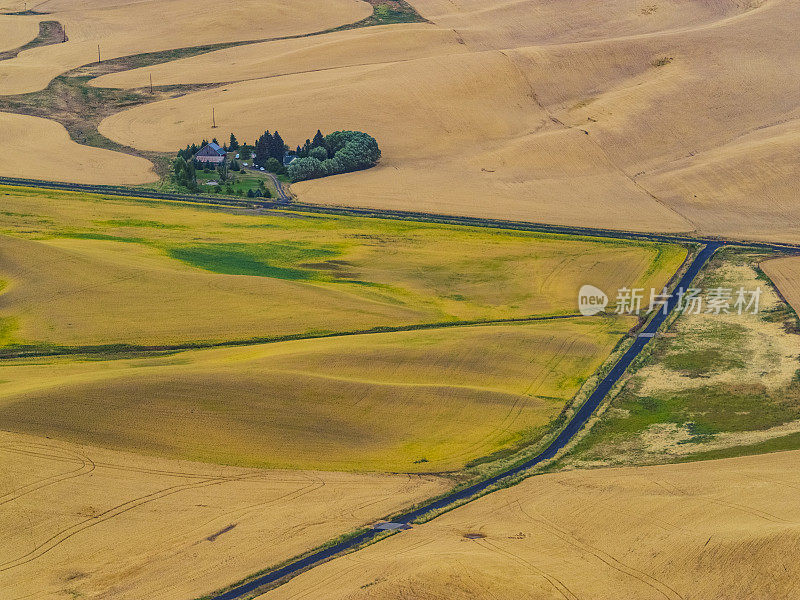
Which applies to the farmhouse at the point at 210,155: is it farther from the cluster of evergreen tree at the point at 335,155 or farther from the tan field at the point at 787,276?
the tan field at the point at 787,276

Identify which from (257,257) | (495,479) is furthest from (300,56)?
(495,479)

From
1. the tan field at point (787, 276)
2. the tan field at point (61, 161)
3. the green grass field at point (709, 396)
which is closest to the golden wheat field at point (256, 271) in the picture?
the tan field at point (61, 161)

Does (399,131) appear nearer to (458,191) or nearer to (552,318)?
(458,191)

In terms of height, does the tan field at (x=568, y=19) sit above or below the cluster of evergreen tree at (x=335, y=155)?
above

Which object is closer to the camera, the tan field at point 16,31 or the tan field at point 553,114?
the tan field at point 553,114

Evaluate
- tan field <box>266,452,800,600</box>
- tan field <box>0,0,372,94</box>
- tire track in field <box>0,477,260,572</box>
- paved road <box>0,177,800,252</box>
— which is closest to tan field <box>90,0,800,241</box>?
paved road <box>0,177,800,252</box>

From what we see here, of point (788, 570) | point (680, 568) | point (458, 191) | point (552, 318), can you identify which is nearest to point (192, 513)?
point (680, 568)

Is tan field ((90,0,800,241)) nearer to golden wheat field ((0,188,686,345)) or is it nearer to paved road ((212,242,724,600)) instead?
golden wheat field ((0,188,686,345))

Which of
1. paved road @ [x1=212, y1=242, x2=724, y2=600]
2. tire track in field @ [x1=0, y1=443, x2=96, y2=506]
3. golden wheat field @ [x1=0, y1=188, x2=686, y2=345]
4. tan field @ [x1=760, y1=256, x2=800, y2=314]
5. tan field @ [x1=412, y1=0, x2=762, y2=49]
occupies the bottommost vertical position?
paved road @ [x1=212, y1=242, x2=724, y2=600]
